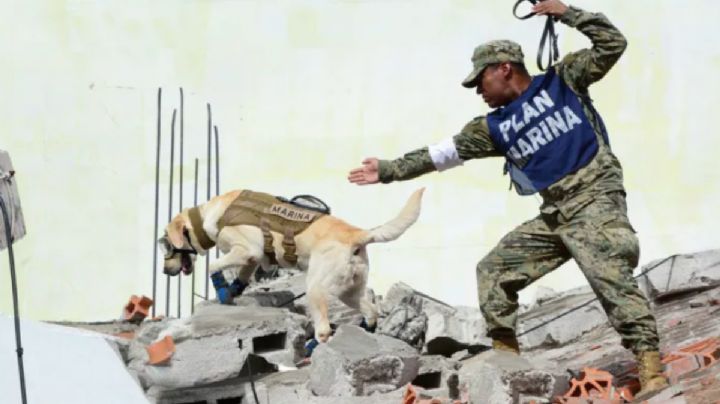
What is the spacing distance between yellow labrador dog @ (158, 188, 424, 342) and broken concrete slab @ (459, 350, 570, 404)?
1.24 meters

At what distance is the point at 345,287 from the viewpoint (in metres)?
5.79

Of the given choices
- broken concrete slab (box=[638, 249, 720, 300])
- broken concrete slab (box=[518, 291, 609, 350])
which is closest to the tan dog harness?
broken concrete slab (box=[518, 291, 609, 350])

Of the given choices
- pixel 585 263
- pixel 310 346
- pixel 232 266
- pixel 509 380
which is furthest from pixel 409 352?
pixel 232 266

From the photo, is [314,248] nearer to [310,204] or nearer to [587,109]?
[310,204]

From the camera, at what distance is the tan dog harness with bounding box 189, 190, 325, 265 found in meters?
5.93

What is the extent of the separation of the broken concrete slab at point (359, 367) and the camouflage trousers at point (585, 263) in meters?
0.42

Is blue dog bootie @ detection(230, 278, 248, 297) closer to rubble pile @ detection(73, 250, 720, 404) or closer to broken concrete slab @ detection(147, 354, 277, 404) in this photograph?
rubble pile @ detection(73, 250, 720, 404)

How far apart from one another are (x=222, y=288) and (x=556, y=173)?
235cm

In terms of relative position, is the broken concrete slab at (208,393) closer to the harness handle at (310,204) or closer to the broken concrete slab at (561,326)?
the harness handle at (310,204)

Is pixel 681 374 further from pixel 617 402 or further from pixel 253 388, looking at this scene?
pixel 253 388

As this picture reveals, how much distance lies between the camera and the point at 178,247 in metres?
6.35

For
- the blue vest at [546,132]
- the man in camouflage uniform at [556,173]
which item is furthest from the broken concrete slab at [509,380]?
the blue vest at [546,132]

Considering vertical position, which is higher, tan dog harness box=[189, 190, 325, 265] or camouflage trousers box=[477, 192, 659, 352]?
tan dog harness box=[189, 190, 325, 265]

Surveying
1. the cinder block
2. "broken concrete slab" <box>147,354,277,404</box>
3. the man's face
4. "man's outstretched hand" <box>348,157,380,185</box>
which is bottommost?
"broken concrete slab" <box>147,354,277,404</box>
